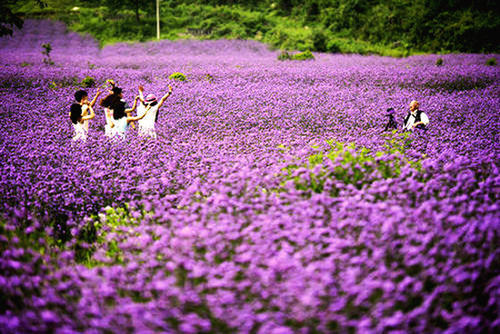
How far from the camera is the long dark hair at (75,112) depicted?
5.04 metres

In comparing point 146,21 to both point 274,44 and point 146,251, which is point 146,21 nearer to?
point 274,44

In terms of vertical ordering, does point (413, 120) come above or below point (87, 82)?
below

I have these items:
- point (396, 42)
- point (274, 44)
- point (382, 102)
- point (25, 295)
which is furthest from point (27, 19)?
point (25, 295)

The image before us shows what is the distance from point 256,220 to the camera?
6.89 ft

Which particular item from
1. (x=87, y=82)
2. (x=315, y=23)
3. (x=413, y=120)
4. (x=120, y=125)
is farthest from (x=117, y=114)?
(x=315, y=23)

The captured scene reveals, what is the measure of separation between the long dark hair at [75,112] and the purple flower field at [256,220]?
29 cm

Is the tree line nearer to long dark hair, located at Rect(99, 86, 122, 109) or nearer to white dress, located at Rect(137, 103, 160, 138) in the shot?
long dark hair, located at Rect(99, 86, 122, 109)

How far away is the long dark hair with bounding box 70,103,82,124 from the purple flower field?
291mm

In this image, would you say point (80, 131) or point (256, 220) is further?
point (80, 131)

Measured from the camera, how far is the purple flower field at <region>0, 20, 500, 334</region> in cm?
150

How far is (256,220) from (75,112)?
13.8 ft

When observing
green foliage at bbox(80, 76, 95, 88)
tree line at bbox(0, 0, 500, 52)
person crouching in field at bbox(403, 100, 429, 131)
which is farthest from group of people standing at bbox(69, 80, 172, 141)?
tree line at bbox(0, 0, 500, 52)

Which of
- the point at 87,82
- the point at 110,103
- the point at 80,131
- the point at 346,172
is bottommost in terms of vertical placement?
the point at 80,131

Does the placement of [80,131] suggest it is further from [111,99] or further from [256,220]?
[256,220]
